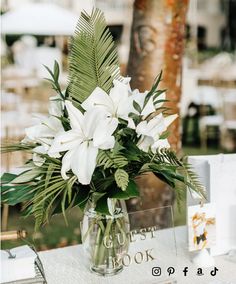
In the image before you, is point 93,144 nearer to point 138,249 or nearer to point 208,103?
point 138,249

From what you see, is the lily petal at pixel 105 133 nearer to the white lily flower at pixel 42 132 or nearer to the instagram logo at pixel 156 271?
the white lily flower at pixel 42 132

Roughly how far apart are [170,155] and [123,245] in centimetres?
21

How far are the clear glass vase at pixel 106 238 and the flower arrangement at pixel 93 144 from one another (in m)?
0.03

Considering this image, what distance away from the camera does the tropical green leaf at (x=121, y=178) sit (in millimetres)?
926

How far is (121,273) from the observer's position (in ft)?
3.60

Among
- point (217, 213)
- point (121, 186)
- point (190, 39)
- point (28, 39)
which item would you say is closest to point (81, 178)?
point (121, 186)

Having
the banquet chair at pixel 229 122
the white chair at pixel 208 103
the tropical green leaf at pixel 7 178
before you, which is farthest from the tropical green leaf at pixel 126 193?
the white chair at pixel 208 103

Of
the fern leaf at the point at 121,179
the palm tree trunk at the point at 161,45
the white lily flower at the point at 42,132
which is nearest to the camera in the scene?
the fern leaf at the point at 121,179

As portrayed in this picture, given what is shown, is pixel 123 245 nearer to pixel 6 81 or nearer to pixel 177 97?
pixel 177 97

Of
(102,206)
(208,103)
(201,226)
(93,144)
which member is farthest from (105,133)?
(208,103)

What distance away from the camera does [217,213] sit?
1228mm

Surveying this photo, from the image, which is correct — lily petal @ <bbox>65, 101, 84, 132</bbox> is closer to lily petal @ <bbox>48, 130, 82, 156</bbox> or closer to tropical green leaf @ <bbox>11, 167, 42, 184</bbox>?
lily petal @ <bbox>48, 130, 82, 156</bbox>

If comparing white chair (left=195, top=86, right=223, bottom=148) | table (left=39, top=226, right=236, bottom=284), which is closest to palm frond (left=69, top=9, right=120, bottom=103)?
table (left=39, top=226, right=236, bottom=284)

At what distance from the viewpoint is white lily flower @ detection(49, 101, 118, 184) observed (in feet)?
3.10
